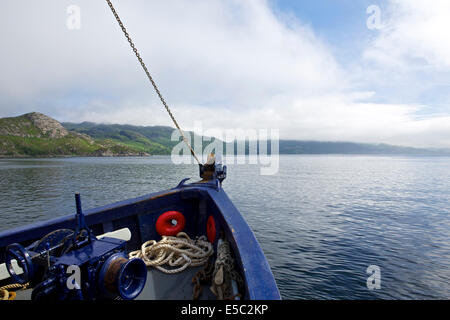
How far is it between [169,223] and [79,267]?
3256 millimetres

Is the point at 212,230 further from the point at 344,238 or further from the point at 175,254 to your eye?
the point at 344,238

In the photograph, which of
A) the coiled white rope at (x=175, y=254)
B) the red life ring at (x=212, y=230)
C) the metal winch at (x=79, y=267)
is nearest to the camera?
the metal winch at (x=79, y=267)

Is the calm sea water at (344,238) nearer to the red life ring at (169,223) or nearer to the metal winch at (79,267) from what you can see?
the red life ring at (169,223)

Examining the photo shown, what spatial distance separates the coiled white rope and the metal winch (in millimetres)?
1285

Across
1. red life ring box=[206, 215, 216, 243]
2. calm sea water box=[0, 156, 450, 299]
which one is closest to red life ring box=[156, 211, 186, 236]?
red life ring box=[206, 215, 216, 243]

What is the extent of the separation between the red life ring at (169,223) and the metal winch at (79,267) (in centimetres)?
238

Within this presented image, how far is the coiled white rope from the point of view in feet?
16.1

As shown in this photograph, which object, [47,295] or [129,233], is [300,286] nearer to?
[129,233]

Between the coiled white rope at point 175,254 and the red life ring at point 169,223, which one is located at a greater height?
the red life ring at point 169,223

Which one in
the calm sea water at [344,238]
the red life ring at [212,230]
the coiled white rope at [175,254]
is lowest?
the calm sea water at [344,238]

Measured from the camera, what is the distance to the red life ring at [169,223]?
20.1ft

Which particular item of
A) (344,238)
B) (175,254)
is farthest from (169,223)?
(344,238)

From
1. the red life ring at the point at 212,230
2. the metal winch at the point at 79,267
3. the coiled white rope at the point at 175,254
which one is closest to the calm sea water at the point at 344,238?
the red life ring at the point at 212,230

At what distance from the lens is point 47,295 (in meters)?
2.87
